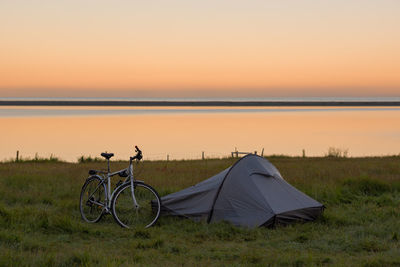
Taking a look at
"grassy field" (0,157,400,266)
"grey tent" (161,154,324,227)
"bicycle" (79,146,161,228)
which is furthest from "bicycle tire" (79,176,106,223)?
"grey tent" (161,154,324,227)

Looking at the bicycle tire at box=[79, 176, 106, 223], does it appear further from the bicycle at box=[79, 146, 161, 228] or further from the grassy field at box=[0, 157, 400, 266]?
the grassy field at box=[0, 157, 400, 266]

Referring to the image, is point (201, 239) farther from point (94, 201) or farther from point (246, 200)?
point (94, 201)

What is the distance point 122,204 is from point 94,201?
3.34 feet

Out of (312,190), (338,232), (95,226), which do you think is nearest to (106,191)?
(95,226)

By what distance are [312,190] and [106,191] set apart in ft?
18.4

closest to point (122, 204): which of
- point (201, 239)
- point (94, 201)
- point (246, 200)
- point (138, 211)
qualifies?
point (94, 201)

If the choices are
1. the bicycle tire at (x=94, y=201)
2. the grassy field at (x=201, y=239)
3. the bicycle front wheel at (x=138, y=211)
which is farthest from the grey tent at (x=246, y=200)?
the bicycle tire at (x=94, y=201)

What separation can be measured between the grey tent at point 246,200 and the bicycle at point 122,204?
0.62 m

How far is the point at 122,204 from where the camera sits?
10.8m

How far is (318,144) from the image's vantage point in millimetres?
50250

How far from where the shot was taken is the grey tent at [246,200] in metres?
9.30

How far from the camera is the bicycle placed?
9.27 metres

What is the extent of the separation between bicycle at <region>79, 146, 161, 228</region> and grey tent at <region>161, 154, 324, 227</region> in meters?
0.62

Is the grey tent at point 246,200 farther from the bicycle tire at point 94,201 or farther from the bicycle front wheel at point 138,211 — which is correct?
the bicycle tire at point 94,201
